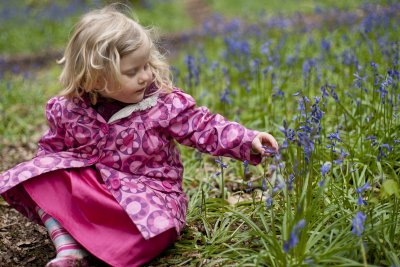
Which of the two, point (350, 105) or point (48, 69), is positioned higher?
point (350, 105)

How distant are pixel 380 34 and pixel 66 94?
3755 millimetres

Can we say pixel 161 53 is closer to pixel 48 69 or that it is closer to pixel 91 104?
pixel 91 104

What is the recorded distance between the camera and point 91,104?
247 cm

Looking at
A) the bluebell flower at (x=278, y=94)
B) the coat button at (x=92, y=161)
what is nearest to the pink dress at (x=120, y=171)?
the coat button at (x=92, y=161)

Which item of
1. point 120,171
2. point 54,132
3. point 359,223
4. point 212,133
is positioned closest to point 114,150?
point 120,171

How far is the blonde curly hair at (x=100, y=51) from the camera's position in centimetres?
222

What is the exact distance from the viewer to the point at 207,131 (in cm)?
239

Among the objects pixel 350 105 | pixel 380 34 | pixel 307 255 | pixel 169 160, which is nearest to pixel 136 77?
pixel 169 160

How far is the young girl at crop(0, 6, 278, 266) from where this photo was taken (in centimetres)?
223

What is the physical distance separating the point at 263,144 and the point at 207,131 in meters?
0.29

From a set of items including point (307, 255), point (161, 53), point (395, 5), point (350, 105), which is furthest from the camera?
point (395, 5)

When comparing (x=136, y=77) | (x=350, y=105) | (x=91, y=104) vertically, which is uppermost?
(x=136, y=77)

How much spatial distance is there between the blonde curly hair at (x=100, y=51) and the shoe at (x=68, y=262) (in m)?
0.77

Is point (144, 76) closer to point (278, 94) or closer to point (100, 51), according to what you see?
point (100, 51)
